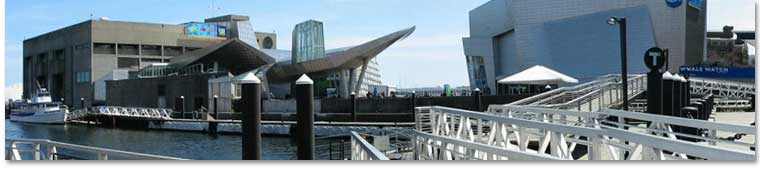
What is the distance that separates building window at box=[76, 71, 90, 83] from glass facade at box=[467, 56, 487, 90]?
A: 1108 inches

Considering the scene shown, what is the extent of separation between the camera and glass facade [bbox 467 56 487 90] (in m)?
44.2

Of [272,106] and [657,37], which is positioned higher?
[657,37]

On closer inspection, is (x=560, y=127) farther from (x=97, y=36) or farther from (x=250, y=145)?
(x=97, y=36)

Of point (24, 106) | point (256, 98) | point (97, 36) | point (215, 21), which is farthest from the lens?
point (215, 21)

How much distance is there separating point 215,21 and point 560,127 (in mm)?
60488

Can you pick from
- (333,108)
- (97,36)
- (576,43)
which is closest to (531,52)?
(576,43)

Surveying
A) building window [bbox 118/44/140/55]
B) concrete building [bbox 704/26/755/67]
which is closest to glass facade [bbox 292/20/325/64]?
concrete building [bbox 704/26/755/67]

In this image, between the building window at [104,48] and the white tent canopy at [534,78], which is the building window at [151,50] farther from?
the white tent canopy at [534,78]

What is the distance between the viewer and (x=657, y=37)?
109ft

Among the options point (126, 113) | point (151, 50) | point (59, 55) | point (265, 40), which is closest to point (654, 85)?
point (126, 113)

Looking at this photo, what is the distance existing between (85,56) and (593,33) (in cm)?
3756

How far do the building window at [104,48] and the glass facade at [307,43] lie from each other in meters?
21.6

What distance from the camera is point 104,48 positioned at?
181 ft

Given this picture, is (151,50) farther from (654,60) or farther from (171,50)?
(654,60)
